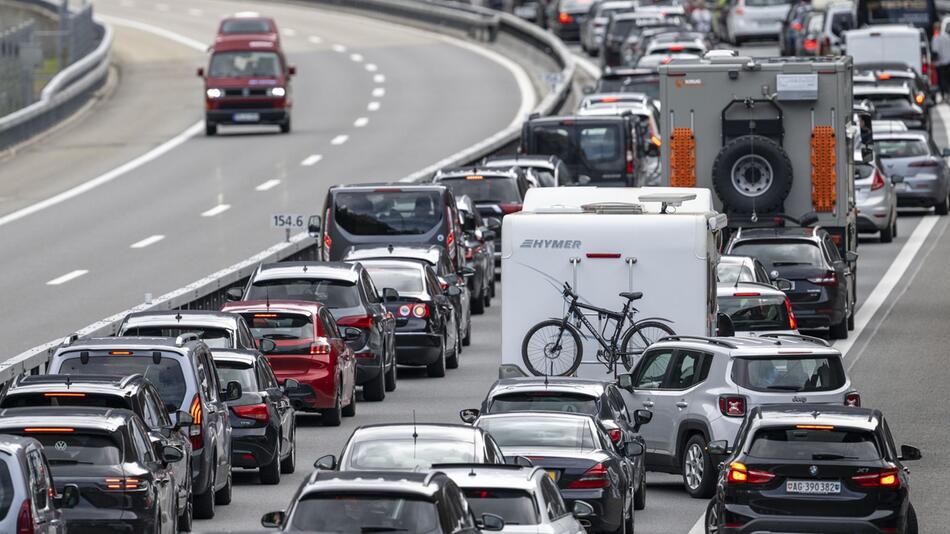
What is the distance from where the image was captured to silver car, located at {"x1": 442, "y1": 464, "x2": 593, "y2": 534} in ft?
47.6

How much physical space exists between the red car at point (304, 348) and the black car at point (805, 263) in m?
8.27

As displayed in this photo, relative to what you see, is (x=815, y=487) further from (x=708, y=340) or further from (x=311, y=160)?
(x=311, y=160)

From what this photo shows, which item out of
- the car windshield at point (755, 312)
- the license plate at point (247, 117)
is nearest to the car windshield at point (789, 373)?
the car windshield at point (755, 312)

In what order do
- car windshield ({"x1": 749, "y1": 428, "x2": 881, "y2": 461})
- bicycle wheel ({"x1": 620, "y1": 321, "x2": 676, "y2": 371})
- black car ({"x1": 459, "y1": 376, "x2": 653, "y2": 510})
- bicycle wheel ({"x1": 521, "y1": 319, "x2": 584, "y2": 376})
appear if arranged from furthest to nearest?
bicycle wheel ({"x1": 521, "y1": 319, "x2": 584, "y2": 376})
bicycle wheel ({"x1": 620, "y1": 321, "x2": 676, "y2": 371})
black car ({"x1": 459, "y1": 376, "x2": 653, "y2": 510})
car windshield ({"x1": 749, "y1": 428, "x2": 881, "y2": 461})

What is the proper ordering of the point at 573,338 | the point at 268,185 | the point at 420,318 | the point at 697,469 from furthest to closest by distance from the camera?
the point at 268,185
the point at 420,318
the point at 573,338
the point at 697,469

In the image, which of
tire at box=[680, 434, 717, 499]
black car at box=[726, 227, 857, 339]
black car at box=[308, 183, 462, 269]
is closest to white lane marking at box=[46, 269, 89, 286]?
black car at box=[308, 183, 462, 269]

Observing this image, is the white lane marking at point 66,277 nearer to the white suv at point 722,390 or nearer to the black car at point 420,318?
the black car at point 420,318

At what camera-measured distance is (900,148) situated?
4662cm

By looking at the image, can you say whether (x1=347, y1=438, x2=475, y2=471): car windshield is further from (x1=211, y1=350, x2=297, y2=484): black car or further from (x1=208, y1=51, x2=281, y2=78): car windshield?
(x1=208, y1=51, x2=281, y2=78): car windshield

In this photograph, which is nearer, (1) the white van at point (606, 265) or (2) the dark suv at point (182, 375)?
(2) the dark suv at point (182, 375)

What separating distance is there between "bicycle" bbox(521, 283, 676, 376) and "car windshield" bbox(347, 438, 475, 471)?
319 inches

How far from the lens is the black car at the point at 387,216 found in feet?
109

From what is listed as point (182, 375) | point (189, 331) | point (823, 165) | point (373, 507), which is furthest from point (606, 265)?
point (373, 507)

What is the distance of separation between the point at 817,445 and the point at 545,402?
3.27 metres
